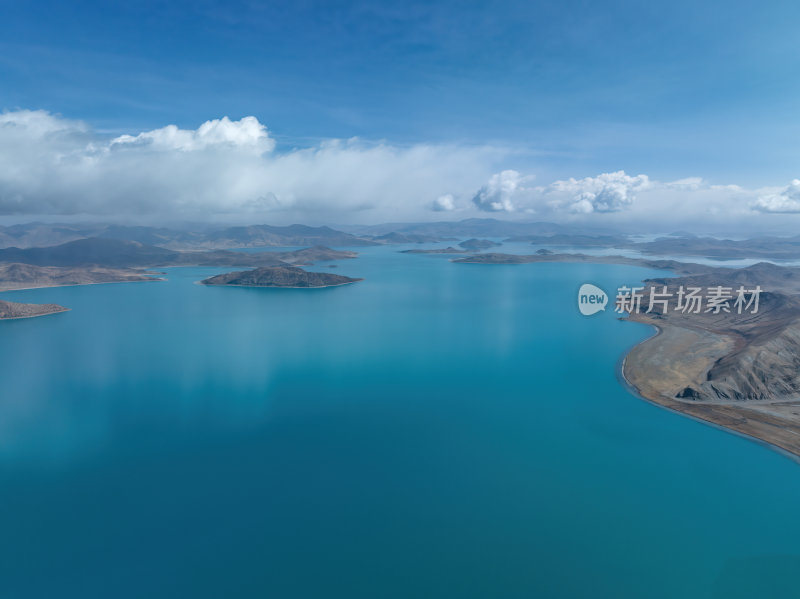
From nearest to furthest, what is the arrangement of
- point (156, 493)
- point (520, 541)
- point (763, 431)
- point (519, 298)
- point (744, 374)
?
point (520, 541)
point (156, 493)
point (763, 431)
point (744, 374)
point (519, 298)

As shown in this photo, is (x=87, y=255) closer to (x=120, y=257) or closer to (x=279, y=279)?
(x=120, y=257)

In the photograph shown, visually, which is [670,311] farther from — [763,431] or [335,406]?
[335,406]

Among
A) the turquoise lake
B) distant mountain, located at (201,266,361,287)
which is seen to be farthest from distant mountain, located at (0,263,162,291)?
the turquoise lake

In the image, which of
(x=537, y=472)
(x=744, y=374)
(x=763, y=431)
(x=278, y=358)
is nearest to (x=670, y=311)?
(x=744, y=374)

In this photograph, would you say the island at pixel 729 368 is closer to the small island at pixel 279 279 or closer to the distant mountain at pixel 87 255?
the small island at pixel 279 279

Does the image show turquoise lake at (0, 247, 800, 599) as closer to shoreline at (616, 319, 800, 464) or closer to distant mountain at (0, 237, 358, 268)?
shoreline at (616, 319, 800, 464)

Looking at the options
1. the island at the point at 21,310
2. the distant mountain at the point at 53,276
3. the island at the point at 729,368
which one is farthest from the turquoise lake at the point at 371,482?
the distant mountain at the point at 53,276
